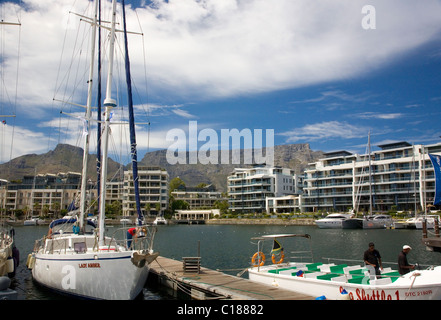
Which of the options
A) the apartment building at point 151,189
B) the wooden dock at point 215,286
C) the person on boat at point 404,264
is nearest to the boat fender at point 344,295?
the wooden dock at point 215,286

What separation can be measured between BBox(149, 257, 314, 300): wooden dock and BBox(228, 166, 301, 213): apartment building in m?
106

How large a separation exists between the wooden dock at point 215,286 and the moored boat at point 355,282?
521 mm

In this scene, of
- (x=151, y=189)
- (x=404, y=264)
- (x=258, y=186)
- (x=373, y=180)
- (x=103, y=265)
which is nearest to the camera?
(x=404, y=264)

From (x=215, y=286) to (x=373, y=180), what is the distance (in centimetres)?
9389

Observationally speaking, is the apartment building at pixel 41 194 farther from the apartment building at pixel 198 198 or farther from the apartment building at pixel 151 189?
the apartment building at pixel 198 198

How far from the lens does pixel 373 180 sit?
10075 cm

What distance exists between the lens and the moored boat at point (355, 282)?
12.8 metres

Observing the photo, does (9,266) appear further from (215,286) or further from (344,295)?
(344,295)

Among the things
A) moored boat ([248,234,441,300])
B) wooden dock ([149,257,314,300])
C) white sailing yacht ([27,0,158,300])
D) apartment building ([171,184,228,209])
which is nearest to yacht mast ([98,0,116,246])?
white sailing yacht ([27,0,158,300])

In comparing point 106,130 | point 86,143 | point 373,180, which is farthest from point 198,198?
point 106,130

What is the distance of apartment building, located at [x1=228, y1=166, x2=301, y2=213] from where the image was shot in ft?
417

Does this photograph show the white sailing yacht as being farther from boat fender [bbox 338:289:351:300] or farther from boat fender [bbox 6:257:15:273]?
boat fender [bbox 338:289:351:300]

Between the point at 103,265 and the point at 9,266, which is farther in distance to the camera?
the point at 9,266
